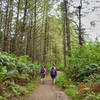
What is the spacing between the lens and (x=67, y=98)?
6312mm

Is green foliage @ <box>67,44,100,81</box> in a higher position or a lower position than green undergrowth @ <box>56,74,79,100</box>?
higher

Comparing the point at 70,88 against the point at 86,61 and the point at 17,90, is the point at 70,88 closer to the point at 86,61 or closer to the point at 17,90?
the point at 86,61

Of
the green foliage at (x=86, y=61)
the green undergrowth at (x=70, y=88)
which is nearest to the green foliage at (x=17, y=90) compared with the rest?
the green undergrowth at (x=70, y=88)

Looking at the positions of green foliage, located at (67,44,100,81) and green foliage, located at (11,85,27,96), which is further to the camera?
green foliage, located at (67,44,100,81)

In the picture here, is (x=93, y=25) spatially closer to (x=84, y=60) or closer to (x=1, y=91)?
(x=84, y=60)

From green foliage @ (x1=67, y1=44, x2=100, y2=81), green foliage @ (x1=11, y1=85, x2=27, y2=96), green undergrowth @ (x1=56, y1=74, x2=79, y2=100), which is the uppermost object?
green foliage @ (x1=67, y1=44, x2=100, y2=81)

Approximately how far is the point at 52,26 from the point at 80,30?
16911 millimetres

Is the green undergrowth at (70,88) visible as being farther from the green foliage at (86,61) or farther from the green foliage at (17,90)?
the green foliage at (17,90)

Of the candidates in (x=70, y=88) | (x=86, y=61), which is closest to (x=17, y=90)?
(x=70, y=88)

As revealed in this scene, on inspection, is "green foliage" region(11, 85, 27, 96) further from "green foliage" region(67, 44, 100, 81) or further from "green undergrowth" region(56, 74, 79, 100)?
"green foliage" region(67, 44, 100, 81)

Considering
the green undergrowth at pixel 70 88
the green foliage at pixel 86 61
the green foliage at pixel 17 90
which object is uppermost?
the green foliage at pixel 86 61

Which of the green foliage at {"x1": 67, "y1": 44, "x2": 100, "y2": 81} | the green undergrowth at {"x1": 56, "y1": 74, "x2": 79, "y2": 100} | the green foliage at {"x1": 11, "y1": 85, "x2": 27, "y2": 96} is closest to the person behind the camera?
the green foliage at {"x1": 11, "y1": 85, "x2": 27, "y2": 96}

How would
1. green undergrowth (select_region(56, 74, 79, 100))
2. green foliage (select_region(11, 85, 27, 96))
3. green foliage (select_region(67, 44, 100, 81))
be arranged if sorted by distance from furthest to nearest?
1. green foliage (select_region(67, 44, 100, 81))
2. green undergrowth (select_region(56, 74, 79, 100))
3. green foliage (select_region(11, 85, 27, 96))

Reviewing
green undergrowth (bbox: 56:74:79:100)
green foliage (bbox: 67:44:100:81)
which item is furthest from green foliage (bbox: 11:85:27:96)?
green foliage (bbox: 67:44:100:81)
